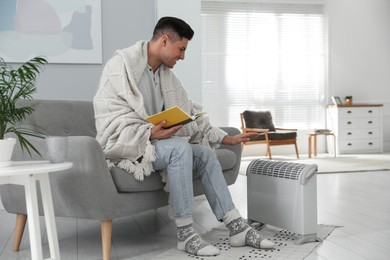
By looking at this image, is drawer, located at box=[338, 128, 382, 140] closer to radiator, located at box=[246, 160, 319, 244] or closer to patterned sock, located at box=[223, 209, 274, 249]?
radiator, located at box=[246, 160, 319, 244]

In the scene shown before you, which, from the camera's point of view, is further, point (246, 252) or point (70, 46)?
point (70, 46)

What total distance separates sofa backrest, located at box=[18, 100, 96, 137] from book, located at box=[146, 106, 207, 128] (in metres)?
0.78

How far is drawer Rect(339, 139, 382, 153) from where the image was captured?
8.13 m

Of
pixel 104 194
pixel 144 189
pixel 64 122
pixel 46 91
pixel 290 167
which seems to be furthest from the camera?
pixel 46 91

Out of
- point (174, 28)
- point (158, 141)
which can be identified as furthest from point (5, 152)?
point (174, 28)

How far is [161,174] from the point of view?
264cm

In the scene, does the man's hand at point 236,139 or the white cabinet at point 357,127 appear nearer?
the man's hand at point 236,139

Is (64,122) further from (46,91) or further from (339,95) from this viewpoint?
(339,95)

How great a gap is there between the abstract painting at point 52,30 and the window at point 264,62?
3.99 meters

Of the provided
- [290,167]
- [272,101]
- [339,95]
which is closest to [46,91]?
[290,167]

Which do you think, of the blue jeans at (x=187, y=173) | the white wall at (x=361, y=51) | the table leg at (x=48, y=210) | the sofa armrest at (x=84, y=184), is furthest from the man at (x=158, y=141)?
the white wall at (x=361, y=51)

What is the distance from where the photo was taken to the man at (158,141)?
8.16 ft

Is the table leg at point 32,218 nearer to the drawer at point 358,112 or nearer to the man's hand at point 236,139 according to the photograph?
the man's hand at point 236,139

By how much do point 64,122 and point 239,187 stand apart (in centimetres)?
213
